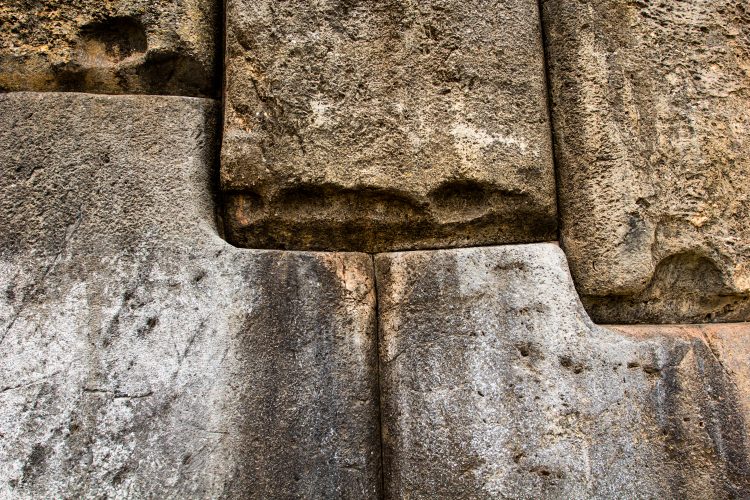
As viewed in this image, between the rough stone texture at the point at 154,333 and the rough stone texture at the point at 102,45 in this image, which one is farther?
the rough stone texture at the point at 102,45

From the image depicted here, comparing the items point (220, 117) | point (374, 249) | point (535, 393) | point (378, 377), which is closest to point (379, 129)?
point (374, 249)

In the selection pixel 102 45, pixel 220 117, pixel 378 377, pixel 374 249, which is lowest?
pixel 378 377

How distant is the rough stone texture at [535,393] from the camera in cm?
111

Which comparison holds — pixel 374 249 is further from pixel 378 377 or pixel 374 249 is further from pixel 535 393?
pixel 535 393

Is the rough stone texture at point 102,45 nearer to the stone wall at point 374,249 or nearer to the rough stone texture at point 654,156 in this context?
the stone wall at point 374,249

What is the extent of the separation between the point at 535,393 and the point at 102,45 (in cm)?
124

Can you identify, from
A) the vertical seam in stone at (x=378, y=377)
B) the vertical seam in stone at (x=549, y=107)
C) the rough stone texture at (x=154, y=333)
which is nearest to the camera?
the rough stone texture at (x=154, y=333)

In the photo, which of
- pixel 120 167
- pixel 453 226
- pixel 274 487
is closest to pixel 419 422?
pixel 274 487

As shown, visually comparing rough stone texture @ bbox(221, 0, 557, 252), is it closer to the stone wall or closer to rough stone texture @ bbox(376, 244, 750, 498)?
the stone wall

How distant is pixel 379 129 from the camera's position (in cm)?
121

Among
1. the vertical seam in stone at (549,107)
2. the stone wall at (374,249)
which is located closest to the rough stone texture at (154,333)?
the stone wall at (374,249)

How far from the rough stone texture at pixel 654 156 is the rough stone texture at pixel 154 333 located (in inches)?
22.1

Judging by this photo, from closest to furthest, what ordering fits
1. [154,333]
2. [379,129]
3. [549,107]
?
1. [154,333]
2. [379,129]
3. [549,107]

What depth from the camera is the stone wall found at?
109cm
